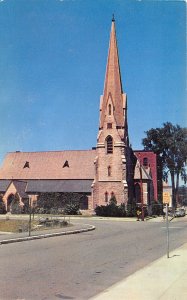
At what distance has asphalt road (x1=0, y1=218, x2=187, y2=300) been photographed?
32.2 ft

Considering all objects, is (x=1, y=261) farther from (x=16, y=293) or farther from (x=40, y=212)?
(x=40, y=212)

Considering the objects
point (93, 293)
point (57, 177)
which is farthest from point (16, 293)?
point (57, 177)

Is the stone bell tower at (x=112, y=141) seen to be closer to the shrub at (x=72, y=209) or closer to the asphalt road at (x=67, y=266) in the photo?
the shrub at (x=72, y=209)

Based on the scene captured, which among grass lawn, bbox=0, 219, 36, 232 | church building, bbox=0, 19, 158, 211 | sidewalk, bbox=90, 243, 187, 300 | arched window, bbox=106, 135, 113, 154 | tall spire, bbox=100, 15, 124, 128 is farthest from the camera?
tall spire, bbox=100, 15, 124, 128

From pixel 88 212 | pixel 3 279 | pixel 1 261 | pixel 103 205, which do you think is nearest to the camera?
pixel 3 279

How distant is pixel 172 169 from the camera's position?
77938 millimetres

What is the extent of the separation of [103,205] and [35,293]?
52888 mm

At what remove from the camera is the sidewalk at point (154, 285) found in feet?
29.2

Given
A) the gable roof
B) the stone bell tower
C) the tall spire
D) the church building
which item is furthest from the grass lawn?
the gable roof

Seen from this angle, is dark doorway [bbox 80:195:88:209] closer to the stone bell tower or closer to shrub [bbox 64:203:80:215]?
the stone bell tower

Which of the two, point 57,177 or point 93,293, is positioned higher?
point 57,177

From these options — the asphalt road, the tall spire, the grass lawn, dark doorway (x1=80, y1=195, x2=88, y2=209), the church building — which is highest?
the tall spire

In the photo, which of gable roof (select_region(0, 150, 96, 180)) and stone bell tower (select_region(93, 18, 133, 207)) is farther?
gable roof (select_region(0, 150, 96, 180))

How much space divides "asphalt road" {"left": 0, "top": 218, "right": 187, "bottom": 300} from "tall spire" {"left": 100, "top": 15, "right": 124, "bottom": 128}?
46.1 m
